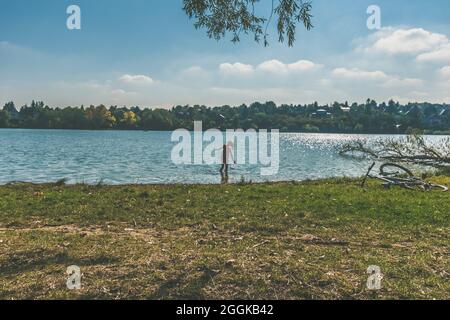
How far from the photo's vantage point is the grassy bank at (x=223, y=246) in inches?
223

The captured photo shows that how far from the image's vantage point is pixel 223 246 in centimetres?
782

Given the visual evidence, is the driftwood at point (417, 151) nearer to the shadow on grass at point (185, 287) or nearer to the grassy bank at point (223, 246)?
the grassy bank at point (223, 246)

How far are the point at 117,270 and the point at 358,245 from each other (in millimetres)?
4908

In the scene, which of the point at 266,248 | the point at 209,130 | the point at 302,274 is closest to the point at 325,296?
the point at 302,274

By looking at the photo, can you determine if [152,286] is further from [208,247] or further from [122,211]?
[122,211]

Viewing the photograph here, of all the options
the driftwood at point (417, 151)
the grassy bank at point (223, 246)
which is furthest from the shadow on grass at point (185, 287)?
the driftwood at point (417, 151)

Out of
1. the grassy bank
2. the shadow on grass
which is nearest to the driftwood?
the grassy bank

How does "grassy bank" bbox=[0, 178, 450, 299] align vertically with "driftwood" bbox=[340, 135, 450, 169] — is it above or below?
below

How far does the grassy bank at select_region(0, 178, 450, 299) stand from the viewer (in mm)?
5656

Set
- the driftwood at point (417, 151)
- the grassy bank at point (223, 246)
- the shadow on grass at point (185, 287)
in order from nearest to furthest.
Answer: the shadow on grass at point (185, 287), the grassy bank at point (223, 246), the driftwood at point (417, 151)

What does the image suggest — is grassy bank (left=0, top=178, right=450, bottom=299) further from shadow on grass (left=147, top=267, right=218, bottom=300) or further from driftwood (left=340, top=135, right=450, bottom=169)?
driftwood (left=340, top=135, right=450, bottom=169)

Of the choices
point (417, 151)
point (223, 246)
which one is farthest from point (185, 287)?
point (417, 151)

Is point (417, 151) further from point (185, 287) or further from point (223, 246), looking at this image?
point (185, 287)

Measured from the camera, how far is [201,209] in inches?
465
